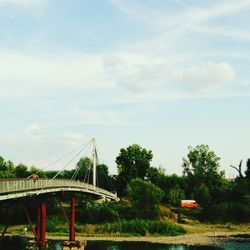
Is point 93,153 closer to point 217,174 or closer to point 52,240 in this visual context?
point 217,174

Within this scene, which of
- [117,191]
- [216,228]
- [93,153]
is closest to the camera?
[216,228]

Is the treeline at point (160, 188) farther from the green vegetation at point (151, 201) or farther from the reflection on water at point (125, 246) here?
the reflection on water at point (125, 246)

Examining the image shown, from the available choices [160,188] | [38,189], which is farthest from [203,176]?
[38,189]

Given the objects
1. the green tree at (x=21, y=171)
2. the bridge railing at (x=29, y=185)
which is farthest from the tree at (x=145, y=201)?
the green tree at (x=21, y=171)

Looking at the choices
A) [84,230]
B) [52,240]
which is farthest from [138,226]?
[52,240]

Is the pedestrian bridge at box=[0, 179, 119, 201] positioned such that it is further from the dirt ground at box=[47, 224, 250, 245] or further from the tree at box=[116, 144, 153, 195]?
the tree at box=[116, 144, 153, 195]

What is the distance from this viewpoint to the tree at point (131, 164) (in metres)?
148

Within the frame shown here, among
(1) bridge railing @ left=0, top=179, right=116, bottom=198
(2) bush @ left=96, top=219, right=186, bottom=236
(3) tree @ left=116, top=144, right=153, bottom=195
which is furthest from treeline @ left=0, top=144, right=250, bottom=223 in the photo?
(1) bridge railing @ left=0, top=179, right=116, bottom=198

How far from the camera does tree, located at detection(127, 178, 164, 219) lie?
341 ft

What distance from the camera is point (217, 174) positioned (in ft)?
462

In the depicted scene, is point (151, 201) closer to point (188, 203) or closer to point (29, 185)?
point (188, 203)

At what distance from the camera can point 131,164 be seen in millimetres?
150875

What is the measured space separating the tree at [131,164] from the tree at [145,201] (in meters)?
39.0

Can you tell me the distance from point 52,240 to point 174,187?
54388 mm
